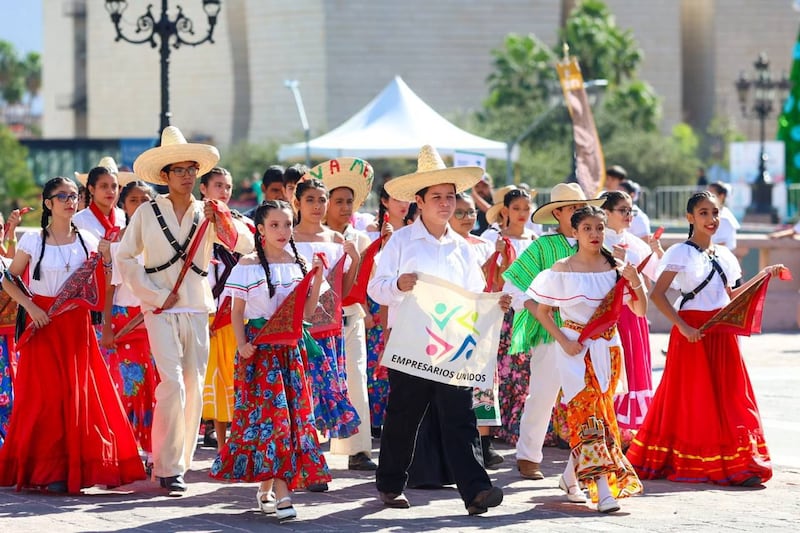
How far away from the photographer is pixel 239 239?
8984 millimetres

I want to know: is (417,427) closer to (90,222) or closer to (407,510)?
(407,510)

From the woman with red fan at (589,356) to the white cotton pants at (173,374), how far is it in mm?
1957

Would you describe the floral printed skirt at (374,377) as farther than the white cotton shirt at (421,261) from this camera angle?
Yes

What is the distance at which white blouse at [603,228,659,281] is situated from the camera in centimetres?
1041

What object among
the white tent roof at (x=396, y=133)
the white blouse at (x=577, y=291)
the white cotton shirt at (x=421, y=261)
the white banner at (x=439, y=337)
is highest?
the white tent roof at (x=396, y=133)

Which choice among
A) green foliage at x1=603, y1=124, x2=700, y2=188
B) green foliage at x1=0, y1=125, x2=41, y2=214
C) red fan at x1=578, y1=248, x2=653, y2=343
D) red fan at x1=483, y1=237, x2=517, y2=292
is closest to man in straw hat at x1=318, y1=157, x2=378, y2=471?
red fan at x1=483, y1=237, x2=517, y2=292

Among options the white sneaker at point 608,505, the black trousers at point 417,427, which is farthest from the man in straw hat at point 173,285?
the white sneaker at point 608,505

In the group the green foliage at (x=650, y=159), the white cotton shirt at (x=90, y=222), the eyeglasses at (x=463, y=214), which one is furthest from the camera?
the green foliage at (x=650, y=159)

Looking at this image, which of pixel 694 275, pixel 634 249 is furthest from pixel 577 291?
pixel 634 249

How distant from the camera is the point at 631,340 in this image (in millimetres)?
10578

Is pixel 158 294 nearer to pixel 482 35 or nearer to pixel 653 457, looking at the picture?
pixel 653 457

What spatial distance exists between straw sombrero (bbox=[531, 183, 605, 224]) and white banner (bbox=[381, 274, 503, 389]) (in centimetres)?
134

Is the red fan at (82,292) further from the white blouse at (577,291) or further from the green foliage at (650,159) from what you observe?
the green foliage at (650,159)

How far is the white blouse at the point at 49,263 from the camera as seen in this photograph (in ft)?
30.2
